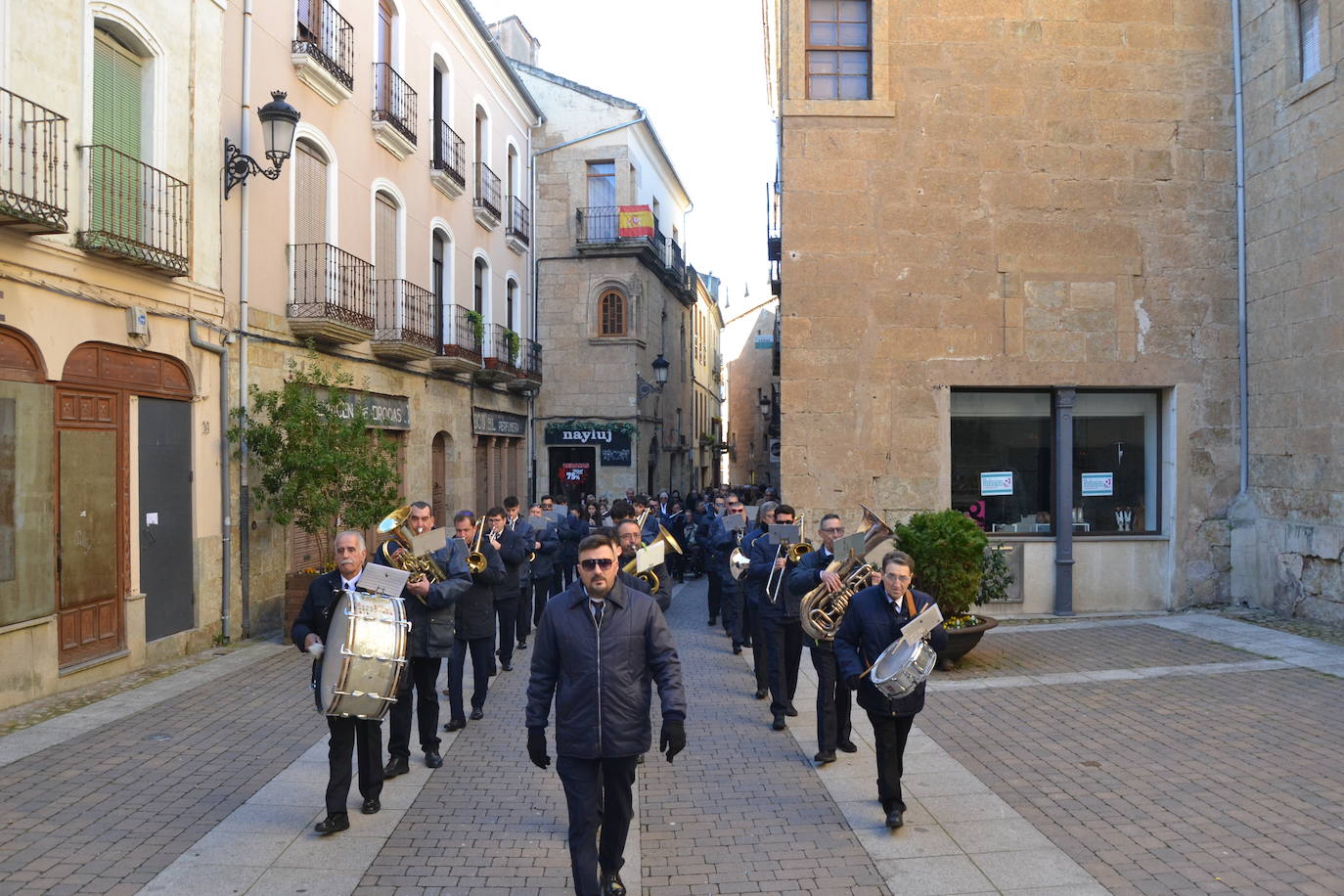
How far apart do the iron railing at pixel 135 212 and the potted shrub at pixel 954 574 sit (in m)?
8.44

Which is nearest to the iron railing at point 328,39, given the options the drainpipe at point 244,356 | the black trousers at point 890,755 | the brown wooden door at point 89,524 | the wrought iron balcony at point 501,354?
the drainpipe at point 244,356

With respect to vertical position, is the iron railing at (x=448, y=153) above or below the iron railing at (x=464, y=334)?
above

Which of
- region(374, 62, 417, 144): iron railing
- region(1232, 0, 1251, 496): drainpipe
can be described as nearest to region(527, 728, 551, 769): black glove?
region(1232, 0, 1251, 496): drainpipe

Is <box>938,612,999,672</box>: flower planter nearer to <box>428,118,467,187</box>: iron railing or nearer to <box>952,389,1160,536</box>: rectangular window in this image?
<box>952,389,1160,536</box>: rectangular window

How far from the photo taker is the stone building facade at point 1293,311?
12.2m

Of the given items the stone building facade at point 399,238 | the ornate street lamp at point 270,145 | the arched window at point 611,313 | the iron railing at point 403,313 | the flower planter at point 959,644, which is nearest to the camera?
the flower planter at point 959,644

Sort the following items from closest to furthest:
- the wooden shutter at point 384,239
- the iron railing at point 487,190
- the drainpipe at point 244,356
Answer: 1. the drainpipe at point 244,356
2. the wooden shutter at point 384,239
3. the iron railing at point 487,190

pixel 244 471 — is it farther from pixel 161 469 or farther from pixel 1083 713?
pixel 1083 713

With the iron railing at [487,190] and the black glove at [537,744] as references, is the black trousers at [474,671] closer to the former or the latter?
the black glove at [537,744]

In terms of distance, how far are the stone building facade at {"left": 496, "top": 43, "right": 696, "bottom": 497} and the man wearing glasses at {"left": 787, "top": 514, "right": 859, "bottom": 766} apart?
21.0m

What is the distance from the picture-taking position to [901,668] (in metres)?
5.69

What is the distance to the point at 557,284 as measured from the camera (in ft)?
95.9

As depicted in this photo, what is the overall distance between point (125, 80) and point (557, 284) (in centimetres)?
1869

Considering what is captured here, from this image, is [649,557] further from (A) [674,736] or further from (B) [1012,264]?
(B) [1012,264]
